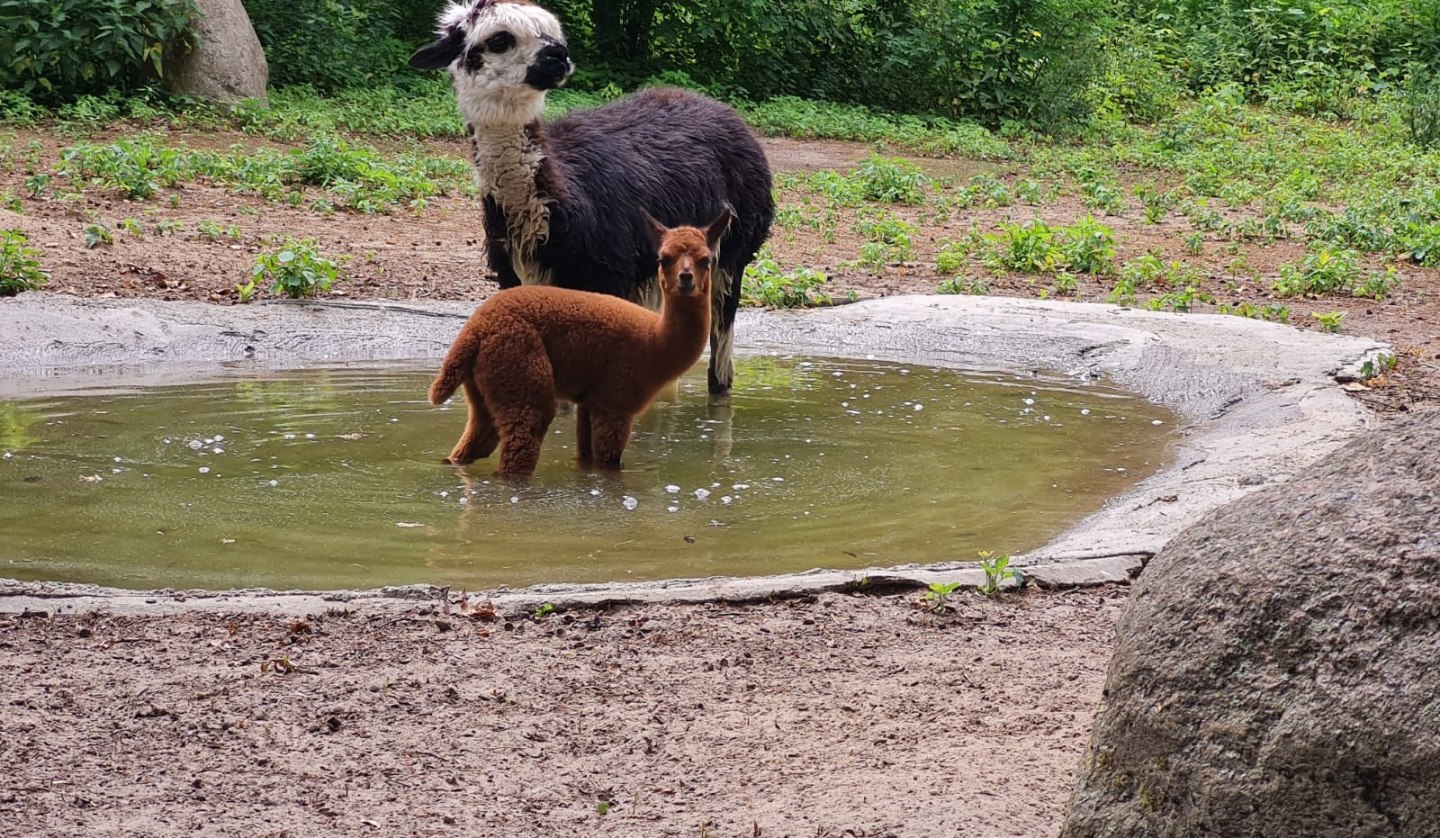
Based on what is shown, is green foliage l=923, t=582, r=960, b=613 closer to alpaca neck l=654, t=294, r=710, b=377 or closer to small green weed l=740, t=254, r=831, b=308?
alpaca neck l=654, t=294, r=710, b=377

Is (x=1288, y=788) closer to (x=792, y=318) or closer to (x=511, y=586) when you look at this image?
(x=511, y=586)

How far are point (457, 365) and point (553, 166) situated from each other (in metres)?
1.41

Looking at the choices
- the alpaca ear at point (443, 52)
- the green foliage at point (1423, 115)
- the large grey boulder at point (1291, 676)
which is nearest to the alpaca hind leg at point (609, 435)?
the alpaca ear at point (443, 52)

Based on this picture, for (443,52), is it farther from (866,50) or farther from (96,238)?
(866,50)

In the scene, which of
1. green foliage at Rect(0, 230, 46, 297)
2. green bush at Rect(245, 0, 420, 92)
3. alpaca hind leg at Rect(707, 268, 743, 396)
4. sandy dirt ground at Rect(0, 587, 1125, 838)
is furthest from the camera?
green bush at Rect(245, 0, 420, 92)

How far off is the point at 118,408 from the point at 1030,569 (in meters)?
4.47

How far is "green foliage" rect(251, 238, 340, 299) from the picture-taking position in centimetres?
925

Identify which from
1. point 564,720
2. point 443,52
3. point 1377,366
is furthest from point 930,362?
point 564,720

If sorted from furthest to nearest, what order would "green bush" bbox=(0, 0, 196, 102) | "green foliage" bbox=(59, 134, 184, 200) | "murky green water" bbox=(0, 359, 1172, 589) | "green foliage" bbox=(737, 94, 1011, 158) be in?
"green foliage" bbox=(737, 94, 1011, 158), "green bush" bbox=(0, 0, 196, 102), "green foliage" bbox=(59, 134, 184, 200), "murky green water" bbox=(0, 359, 1172, 589)

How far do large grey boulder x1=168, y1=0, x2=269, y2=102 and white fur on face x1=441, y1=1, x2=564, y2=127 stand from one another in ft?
36.1

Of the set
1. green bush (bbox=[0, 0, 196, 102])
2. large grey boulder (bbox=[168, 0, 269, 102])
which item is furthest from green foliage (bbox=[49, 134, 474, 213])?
large grey boulder (bbox=[168, 0, 269, 102])

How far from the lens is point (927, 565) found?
525cm

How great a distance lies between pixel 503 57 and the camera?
7.07 m

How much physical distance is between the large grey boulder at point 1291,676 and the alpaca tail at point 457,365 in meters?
3.93
